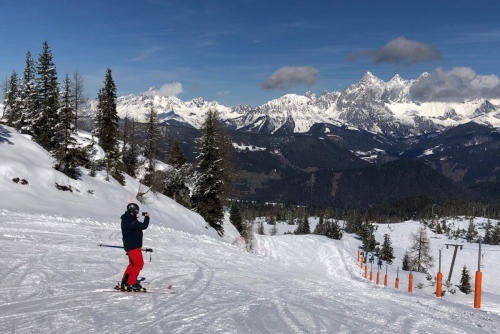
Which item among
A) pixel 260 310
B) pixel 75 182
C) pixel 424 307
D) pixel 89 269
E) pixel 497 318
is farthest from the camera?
pixel 75 182

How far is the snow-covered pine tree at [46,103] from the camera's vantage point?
153 ft

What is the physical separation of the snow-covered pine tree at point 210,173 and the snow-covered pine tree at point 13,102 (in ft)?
81.7

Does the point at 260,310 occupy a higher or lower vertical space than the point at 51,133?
lower

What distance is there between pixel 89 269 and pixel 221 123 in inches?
1469

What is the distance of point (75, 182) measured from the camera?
35781 millimetres

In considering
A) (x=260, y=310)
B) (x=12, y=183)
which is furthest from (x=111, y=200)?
A: (x=260, y=310)

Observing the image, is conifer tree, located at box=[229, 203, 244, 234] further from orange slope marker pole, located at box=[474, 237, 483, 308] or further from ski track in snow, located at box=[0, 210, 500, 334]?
orange slope marker pole, located at box=[474, 237, 483, 308]

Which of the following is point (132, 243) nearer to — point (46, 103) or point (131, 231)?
point (131, 231)

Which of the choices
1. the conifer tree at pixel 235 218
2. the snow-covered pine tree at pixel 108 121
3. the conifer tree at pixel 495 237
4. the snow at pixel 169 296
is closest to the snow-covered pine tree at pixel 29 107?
the snow-covered pine tree at pixel 108 121

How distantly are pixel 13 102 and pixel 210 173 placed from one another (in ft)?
116

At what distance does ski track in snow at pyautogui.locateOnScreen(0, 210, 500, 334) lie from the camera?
27.6 ft

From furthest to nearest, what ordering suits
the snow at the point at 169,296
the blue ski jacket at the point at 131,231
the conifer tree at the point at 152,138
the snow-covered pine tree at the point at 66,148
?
the conifer tree at the point at 152,138, the snow-covered pine tree at the point at 66,148, the blue ski jacket at the point at 131,231, the snow at the point at 169,296

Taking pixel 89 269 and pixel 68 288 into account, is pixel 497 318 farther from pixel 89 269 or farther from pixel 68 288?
pixel 89 269

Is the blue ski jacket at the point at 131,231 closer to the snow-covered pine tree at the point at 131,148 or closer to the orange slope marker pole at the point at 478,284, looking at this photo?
the orange slope marker pole at the point at 478,284
